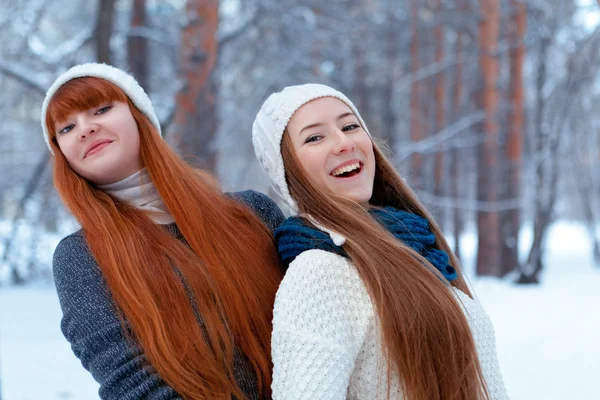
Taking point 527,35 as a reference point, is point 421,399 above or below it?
below

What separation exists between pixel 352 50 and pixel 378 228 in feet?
31.1

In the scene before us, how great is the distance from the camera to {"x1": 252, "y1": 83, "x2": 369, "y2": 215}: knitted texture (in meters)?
1.97

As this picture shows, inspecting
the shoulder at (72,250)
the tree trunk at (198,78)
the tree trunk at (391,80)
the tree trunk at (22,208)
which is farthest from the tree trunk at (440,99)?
the shoulder at (72,250)

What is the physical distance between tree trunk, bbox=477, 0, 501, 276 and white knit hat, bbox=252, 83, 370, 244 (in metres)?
9.18

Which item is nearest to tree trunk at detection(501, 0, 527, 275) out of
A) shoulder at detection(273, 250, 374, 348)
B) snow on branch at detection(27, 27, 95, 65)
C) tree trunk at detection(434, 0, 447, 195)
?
tree trunk at detection(434, 0, 447, 195)

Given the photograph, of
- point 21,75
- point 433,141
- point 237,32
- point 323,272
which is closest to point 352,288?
point 323,272

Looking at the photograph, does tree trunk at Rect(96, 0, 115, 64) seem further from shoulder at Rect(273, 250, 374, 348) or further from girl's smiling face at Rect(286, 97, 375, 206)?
shoulder at Rect(273, 250, 374, 348)

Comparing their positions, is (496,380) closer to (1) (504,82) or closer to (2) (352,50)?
(2) (352,50)

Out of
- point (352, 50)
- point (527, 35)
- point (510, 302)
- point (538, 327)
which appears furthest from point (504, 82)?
point (538, 327)

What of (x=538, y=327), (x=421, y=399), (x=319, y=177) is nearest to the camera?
(x=421, y=399)

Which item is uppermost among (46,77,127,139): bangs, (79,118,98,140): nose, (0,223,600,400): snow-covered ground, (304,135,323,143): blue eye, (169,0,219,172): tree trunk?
(169,0,219,172): tree trunk

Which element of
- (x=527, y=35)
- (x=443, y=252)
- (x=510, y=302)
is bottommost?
(x=510, y=302)

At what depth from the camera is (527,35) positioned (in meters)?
10.7

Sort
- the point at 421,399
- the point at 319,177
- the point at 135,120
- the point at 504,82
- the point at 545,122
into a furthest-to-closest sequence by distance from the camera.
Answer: the point at 504,82 < the point at 545,122 < the point at 135,120 < the point at 319,177 < the point at 421,399
